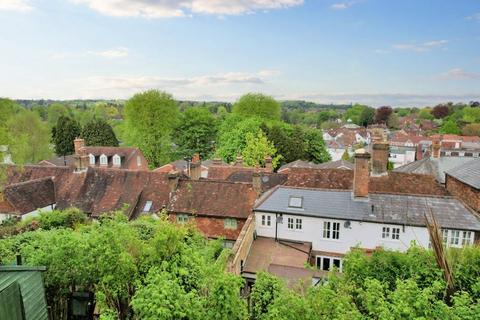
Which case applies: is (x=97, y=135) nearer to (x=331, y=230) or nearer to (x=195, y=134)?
(x=195, y=134)

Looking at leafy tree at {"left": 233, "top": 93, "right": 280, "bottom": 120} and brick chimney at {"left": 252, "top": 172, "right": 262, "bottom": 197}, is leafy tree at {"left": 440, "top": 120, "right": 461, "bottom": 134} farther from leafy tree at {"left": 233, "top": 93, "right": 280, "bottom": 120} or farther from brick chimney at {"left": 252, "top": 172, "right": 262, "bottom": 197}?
brick chimney at {"left": 252, "top": 172, "right": 262, "bottom": 197}

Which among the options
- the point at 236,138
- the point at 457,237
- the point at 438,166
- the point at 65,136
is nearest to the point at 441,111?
the point at 236,138

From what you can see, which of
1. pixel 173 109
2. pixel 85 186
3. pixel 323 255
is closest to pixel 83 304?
pixel 323 255

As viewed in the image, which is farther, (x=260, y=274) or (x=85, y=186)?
(x=85, y=186)

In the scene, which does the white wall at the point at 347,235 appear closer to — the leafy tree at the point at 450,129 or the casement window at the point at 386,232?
the casement window at the point at 386,232

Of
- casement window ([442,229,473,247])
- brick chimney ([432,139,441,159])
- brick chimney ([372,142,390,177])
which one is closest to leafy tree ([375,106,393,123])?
brick chimney ([432,139,441,159])

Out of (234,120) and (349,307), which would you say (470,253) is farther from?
(234,120)
